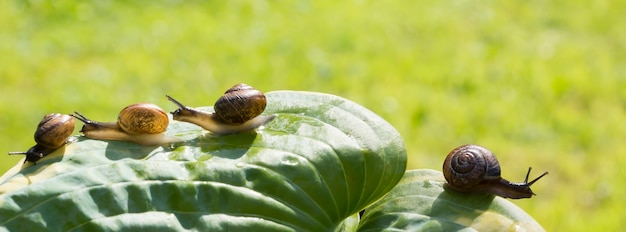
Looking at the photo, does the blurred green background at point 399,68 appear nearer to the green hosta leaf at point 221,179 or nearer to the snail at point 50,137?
the green hosta leaf at point 221,179

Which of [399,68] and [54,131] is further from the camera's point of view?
[399,68]

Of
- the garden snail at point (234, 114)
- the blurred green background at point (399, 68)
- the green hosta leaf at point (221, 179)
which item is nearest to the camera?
the green hosta leaf at point (221, 179)

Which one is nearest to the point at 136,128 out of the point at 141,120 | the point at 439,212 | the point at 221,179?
the point at 141,120

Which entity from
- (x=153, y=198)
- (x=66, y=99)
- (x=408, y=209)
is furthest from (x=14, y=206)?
(x=66, y=99)

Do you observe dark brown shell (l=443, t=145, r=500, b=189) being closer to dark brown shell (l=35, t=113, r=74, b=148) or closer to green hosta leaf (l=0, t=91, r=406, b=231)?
green hosta leaf (l=0, t=91, r=406, b=231)

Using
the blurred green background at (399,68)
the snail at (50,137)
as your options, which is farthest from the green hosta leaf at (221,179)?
the blurred green background at (399,68)

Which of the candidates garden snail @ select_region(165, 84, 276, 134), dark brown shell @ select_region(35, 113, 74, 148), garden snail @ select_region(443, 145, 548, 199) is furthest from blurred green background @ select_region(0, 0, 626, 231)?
dark brown shell @ select_region(35, 113, 74, 148)

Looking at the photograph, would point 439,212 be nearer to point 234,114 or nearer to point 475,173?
point 475,173
